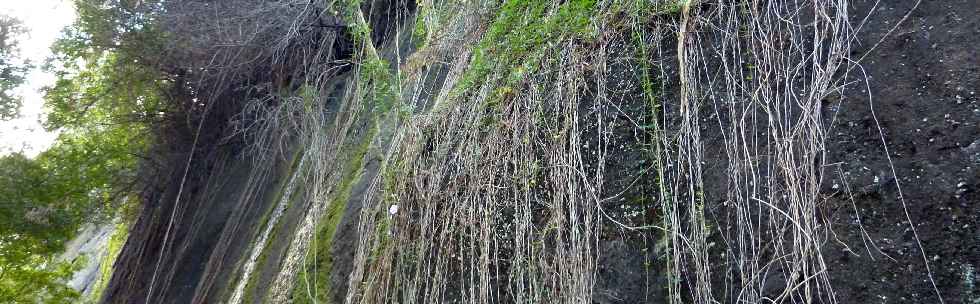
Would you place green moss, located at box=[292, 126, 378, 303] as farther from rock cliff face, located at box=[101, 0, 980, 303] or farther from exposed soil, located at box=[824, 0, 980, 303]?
exposed soil, located at box=[824, 0, 980, 303]

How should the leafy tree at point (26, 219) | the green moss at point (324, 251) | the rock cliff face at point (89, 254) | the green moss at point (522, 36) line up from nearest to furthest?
1. the green moss at point (522, 36)
2. the green moss at point (324, 251)
3. the leafy tree at point (26, 219)
4. the rock cliff face at point (89, 254)

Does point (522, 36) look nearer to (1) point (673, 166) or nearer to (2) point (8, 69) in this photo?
(1) point (673, 166)

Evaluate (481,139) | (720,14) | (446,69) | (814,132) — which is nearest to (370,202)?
(481,139)

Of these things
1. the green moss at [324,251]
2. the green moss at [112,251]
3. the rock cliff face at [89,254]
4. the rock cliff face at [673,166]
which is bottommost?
the rock cliff face at [89,254]

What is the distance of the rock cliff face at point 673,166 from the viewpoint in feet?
3.63

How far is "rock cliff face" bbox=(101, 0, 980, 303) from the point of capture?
1.11 metres

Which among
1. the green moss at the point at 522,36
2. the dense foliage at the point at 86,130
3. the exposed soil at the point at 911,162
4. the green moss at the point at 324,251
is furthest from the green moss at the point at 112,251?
the exposed soil at the point at 911,162

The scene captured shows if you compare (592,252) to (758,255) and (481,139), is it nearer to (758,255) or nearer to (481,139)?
(758,255)

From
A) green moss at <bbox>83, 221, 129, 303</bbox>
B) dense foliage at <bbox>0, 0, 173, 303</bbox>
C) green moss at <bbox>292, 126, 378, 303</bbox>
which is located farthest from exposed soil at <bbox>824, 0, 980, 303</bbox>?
green moss at <bbox>83, 221, 129, 303</bbox>

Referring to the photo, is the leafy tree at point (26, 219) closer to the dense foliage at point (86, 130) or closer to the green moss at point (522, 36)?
the dense foliage at point (86, 130)

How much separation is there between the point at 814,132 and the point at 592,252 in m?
0.55

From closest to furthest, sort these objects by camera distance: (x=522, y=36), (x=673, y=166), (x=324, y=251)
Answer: (x=673, y=166), (x=522, y=36), (x=324, y=251)

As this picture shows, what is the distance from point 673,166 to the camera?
142cm

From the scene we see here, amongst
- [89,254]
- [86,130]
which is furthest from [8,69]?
[89,254]
